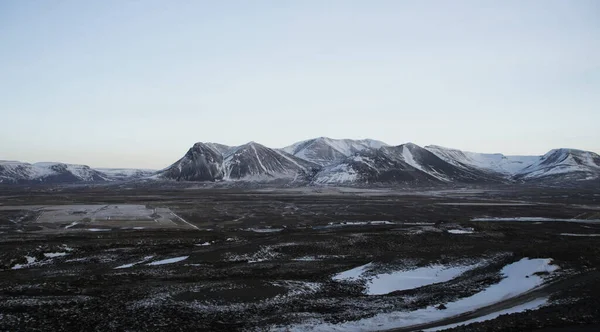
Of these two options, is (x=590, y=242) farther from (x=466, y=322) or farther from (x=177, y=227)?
(x=177, y=227)

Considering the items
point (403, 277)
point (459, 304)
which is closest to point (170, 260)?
point (403, 277)

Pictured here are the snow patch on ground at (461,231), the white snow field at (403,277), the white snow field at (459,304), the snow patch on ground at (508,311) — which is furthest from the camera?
the snow patch on ground at (461,231)

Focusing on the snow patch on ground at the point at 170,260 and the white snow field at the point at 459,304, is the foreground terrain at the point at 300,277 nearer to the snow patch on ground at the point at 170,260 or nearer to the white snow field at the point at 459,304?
the white snow field at the point at 459,304

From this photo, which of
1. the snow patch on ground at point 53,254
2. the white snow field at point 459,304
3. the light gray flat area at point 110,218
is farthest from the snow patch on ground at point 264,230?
the white snow field at point 459,304

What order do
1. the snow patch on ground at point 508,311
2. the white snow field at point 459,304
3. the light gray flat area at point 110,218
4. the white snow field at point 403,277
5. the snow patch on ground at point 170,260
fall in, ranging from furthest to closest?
the light gray flat area at point 110,218 < the snow patch on ground at point 170,260 < the white snow field at point 403,277 < the white snow field at point 459,304 < the snow patch on ground at point 508,311

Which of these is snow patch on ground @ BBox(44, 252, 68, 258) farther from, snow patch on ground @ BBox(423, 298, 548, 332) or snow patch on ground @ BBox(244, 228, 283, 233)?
snow patch on ground @ BBox(423, 298, 548, 332)

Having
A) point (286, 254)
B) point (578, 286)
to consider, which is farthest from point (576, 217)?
point (286, 254)

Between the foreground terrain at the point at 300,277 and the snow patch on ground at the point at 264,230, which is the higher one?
the foreground terrain at the point at 300,277
